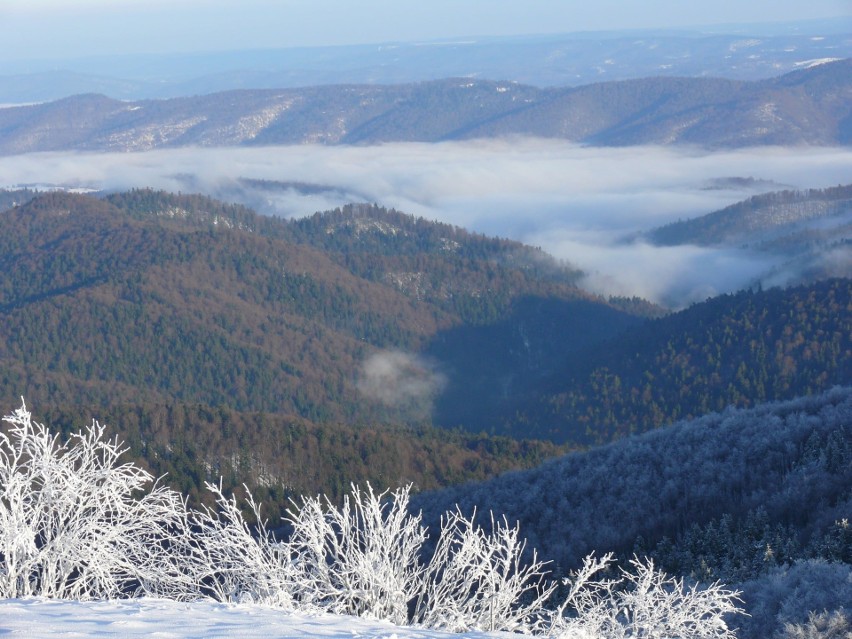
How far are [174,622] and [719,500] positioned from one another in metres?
29.3

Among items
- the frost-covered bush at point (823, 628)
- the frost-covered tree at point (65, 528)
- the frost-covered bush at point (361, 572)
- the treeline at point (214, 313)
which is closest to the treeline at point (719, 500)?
the frost-covered bush at point (823, 628)

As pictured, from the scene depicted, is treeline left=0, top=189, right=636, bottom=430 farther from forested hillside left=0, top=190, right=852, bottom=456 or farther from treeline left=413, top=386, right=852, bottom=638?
treeline left=413, top=386, right=852, bottom=638

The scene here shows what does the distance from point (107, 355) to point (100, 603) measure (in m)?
135

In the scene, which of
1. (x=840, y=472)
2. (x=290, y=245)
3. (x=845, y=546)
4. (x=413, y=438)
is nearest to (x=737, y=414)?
(x=840, y=472)

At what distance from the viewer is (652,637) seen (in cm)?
1698

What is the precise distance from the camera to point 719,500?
38312mm

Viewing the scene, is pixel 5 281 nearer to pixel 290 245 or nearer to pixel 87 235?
pixel 87 235

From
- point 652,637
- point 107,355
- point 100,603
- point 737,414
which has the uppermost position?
point 100,603

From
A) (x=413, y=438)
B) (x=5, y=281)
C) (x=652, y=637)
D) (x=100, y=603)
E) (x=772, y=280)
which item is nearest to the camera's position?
(x=100, y=603)

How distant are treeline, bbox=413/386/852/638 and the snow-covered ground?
10.7m

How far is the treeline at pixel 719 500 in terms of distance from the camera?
94.4 feet

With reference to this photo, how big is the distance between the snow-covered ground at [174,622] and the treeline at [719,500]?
421 inches

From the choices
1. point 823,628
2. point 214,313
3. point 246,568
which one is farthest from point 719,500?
point 214,313

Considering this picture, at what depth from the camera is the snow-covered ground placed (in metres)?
13.7
